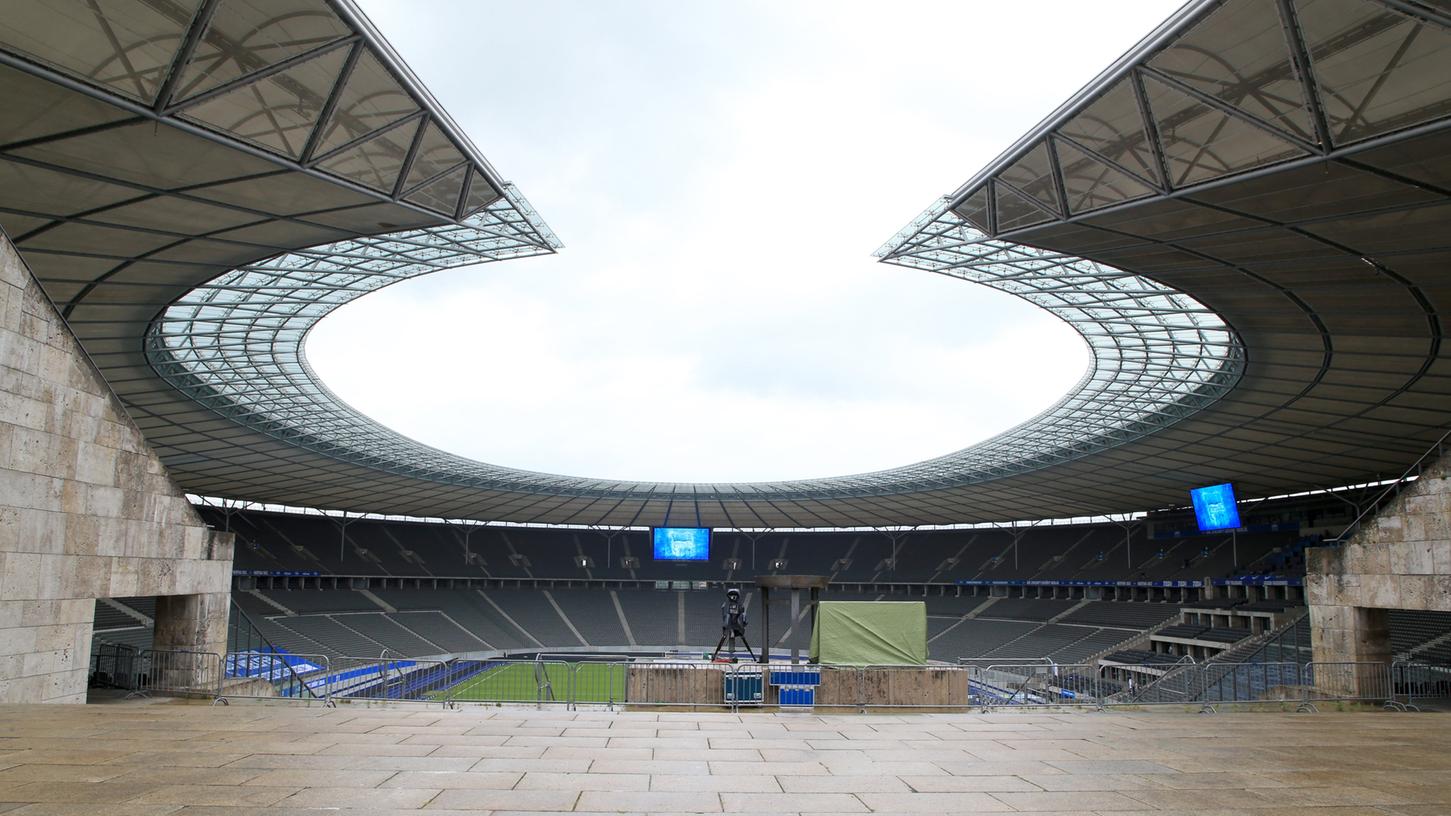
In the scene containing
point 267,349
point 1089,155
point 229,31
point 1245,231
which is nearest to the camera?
point 229,31

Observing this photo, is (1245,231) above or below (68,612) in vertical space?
above

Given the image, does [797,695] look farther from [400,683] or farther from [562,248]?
[400,683]

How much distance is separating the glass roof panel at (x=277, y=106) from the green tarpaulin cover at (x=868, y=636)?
45.1 feet

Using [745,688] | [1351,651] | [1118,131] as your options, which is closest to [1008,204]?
[1118,131]

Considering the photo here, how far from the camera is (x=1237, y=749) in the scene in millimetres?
12578

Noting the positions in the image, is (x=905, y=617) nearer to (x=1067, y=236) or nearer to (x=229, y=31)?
(x=1067, y=236)

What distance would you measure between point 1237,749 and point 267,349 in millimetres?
32933

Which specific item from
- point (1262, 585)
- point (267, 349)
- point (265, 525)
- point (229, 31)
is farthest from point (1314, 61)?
point (265, 525)

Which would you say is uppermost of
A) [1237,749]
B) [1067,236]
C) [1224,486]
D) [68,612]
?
[1067,236]

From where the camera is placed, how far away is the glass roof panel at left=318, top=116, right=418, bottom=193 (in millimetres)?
17125

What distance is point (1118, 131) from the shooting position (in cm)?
1642

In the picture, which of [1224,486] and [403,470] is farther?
[403,470]

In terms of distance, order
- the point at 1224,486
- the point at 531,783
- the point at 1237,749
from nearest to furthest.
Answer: the point at 531,783 < the point at 1237,749 < the point at 1224,486

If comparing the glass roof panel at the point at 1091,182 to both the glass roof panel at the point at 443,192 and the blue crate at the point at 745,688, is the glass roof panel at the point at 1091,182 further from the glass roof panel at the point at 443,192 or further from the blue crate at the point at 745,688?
the glass roof panel at the point at 443,192
